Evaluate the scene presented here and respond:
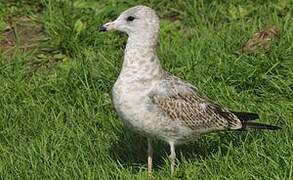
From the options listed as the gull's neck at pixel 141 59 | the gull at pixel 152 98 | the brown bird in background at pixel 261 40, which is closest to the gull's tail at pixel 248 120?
the gull at pixel 152 98

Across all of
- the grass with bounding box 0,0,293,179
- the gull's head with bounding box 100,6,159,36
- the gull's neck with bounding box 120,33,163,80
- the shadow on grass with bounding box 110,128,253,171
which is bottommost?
the shadow on grass with bounding box 110,128,253,171

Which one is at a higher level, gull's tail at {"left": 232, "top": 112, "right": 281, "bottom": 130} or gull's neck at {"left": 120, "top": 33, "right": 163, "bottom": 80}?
gull's neck at {"left": 120, "top": 33, "right": 163, "bottom": 80}

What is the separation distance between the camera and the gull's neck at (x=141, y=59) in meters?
5.50

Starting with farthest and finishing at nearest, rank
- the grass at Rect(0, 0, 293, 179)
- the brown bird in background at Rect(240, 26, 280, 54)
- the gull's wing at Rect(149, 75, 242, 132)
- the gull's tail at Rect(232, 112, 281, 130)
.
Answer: the brown bird in background at Rect(240, 26, 280, 54)
the gull's tail at Rect(232, 112, 281, 130)
the grass at Rect(0, 0, 293, 179)
the gull's wing at Rect(149, 75, 242, 132)

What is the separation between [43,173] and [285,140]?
1651mm

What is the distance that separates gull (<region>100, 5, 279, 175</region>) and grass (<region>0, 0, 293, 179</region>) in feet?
0.71

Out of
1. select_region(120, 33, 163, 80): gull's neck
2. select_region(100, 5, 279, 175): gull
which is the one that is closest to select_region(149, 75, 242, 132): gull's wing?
select_region(100, 5, 279, 175): gull

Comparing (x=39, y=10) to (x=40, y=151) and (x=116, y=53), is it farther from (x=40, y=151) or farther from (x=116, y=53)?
(x=40, y=151)

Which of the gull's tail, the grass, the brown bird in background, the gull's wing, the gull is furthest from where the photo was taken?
the brown bird in background

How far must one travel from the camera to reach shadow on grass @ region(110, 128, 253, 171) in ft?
19.5

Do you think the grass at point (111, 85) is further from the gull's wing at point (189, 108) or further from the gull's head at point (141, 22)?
the gull's head at point (141, 22)

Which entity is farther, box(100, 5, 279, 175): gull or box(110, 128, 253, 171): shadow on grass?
box(110, 128, 253, 171): shadow on grass

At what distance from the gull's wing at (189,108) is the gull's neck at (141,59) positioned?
0.11m

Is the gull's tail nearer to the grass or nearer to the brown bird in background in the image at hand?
the grass
